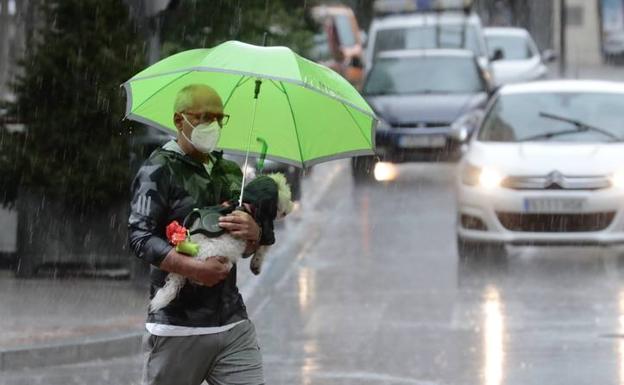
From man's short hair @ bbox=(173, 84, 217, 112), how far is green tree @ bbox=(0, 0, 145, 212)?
7.02 m

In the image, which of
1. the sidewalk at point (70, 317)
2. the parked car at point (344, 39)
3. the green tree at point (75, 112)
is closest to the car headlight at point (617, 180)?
the sidewalk at point (70, 317)

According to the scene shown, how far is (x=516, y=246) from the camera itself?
48.1ft

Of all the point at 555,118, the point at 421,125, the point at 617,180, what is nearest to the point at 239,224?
the point at 617,180

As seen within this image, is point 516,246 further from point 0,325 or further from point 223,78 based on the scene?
point 223,78

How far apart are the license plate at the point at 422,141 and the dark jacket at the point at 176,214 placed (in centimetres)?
1563

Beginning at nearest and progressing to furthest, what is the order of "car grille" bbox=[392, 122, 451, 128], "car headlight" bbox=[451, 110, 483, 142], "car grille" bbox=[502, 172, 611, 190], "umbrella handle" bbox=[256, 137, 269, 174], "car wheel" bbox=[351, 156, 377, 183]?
"umbrella handle" bbox=[256, 137, 269, 174]
"car grille" bbox=[502, 172, 611, 190]
"car wheel" bbox=[351, 156, 377, 183]
"car headlight" bbox=[451, 110, 483, 142]
"car grille" bbox=[392, 122, 451, 128]

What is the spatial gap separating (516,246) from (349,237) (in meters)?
2.12

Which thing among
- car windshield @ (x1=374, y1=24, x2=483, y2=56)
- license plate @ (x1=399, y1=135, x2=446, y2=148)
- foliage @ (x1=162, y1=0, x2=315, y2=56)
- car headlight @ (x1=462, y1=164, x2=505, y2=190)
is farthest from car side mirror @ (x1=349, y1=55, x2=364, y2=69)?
car headlight @ (x1=462, y1=164, x2=505, y2=190)

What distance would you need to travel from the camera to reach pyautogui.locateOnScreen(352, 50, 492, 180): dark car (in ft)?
69.6

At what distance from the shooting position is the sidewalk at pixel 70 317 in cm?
985

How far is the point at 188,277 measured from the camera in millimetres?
5344

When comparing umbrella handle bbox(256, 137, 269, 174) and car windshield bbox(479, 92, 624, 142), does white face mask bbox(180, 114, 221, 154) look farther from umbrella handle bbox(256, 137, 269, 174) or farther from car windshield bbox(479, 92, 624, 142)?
car windshield bbox(479, 92, 624, 142)

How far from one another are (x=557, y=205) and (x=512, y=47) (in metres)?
19.1

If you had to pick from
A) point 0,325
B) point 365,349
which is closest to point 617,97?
point 365,349
